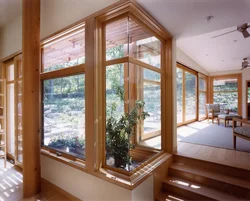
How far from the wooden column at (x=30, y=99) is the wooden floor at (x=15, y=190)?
135 millimetres

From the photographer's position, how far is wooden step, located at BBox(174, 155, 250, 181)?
219cm

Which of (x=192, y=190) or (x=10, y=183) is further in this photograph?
(x=10, y=183)

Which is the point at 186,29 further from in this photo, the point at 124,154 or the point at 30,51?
the point at 30,51

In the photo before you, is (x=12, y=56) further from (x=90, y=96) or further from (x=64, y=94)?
(x=90, y=96)

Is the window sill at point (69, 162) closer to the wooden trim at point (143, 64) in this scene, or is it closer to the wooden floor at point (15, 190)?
the wooden floor at point (15, 190)

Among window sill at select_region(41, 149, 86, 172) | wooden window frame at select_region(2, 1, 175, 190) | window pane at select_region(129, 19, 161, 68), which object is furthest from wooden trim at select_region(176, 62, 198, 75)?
window sill at select_region(41, 149, 86, 172)

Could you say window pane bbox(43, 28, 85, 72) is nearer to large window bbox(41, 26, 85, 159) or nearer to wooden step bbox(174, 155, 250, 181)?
large window bbox(41, 26, 85, 159)

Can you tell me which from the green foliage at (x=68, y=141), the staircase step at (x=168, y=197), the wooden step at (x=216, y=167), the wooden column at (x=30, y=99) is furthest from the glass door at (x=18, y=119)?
the wooden step at (x=216, y=167)

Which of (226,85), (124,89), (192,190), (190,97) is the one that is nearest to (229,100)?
(226,85)

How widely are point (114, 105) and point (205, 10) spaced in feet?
5.77

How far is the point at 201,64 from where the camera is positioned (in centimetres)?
703

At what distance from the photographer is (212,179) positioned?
2.22 metres

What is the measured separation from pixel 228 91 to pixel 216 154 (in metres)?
6.50

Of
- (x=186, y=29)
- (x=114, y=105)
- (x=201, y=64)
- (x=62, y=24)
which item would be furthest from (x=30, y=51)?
(x=201, y=64)
